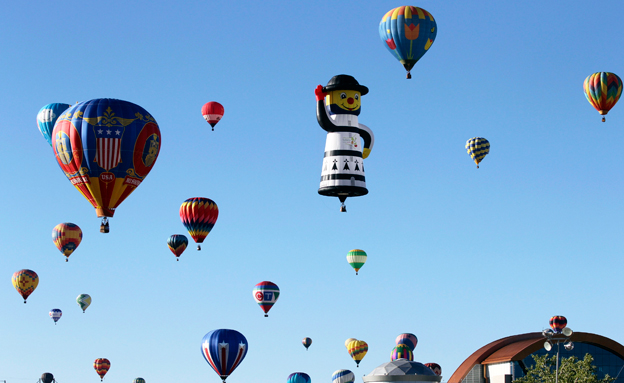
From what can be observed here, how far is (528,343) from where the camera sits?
285ft

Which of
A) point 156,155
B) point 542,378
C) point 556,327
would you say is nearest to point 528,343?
point 556,327

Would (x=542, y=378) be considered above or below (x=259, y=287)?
below

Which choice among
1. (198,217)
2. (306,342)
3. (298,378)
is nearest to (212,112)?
(198,217)

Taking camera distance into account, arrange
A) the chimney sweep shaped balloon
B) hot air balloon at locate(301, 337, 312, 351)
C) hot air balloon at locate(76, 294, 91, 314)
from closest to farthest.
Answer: the chimney sweep shaped balloon
hot air balloon at locate(76, 294, 91, 314)
hot air balloon at locate(301, 337, 312, 351)

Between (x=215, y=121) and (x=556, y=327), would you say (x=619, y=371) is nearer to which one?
(x=556, y=327)

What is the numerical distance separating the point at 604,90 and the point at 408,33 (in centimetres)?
2267

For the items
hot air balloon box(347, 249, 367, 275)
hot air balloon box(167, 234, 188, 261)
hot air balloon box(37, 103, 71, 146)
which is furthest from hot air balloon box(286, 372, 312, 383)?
hot air balloon box(37, 103, 71, 146)

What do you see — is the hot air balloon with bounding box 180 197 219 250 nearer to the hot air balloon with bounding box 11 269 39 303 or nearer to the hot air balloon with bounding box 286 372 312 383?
the hot air balloon with bounding box 11 269 39 303

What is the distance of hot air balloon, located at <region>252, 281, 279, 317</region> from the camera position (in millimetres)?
90188

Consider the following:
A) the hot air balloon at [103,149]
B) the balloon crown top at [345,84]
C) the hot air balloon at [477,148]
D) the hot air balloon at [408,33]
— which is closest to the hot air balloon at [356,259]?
the hot air balloon at [477,148]

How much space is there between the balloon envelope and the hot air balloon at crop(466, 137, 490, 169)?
137 feet

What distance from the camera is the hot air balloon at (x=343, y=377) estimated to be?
342 ft

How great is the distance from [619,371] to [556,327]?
1144 centimetres

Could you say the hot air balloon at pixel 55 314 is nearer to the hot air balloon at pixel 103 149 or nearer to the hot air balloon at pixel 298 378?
the hot air balloon at pixel 298 378
